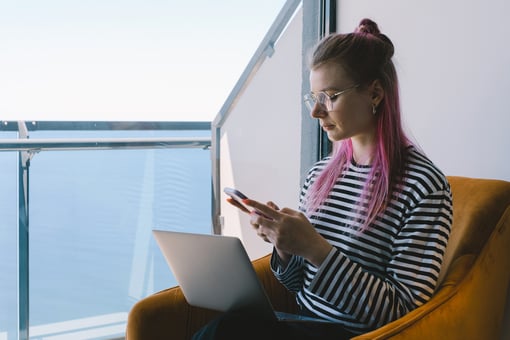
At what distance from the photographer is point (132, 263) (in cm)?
268

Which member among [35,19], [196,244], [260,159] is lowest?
[196,244]

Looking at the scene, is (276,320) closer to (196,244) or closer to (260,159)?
(196,244)

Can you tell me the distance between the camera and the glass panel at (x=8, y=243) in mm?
2342

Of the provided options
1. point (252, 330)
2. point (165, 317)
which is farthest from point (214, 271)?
point (165, 317)

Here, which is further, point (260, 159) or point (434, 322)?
point (260, 159)

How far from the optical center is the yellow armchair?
1471 millimetres

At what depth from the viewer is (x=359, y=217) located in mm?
1528

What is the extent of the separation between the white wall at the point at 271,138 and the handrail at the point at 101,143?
269 mm

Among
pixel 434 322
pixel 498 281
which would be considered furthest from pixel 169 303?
pixel 498 281

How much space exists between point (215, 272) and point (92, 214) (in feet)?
4.06

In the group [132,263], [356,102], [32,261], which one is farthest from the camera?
[132,263]

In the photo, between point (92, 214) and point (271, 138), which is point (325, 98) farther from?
point (271, 138)

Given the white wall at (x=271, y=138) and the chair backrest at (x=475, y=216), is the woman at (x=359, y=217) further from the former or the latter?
the white wall at (x=271, y=138)

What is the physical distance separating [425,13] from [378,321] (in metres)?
1.27
